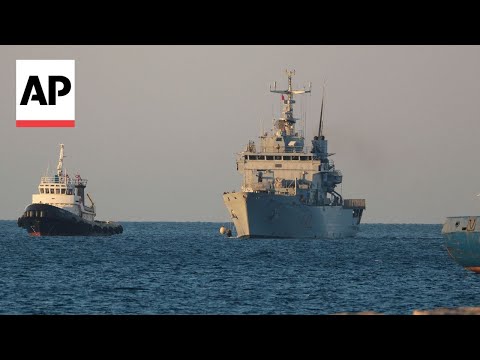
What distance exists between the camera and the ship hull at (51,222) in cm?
12219

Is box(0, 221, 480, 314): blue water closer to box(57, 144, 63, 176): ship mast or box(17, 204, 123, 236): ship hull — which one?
box(17, 204, 123, 236): ship hull

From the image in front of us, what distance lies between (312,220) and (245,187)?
8.12 m

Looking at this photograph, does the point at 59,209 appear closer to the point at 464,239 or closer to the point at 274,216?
the point at 274,216

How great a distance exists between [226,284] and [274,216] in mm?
60724

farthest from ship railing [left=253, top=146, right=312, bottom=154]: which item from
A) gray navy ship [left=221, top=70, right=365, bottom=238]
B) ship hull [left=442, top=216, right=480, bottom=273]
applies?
ship hull [left=442, top=216, right=480, bottom=273]

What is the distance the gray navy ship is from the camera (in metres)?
113

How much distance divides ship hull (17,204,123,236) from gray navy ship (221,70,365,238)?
63.9ft

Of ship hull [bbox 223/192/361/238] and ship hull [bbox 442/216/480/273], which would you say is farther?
ship hull [bbox 223/192/361/238]

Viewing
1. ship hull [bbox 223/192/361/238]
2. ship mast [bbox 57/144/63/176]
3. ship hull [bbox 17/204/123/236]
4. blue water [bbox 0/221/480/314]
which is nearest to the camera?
blue water [bbox 0/221/480/314]
